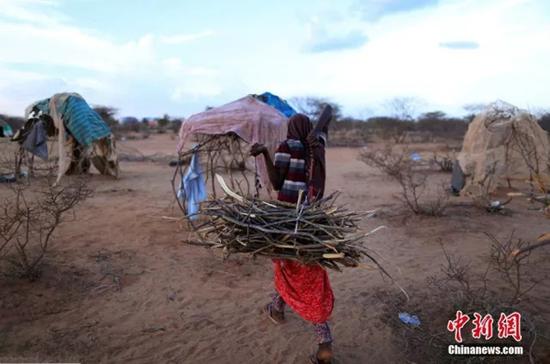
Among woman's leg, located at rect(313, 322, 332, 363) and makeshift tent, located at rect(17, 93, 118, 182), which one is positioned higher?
makeshift tent, located at rect(17, 93, 118, 182)

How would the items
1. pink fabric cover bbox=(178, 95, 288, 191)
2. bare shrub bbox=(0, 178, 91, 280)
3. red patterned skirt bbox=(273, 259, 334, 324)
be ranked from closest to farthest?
red patterned skirt bbox=(273, 259, 334, 324) → bare shrub bbox=(0, 178, 91, 280) → pink fabric cover bbox=(178, 95, 288, 191)

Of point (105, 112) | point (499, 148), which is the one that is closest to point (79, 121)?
point (499, 148)

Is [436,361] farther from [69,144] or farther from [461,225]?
[69,144]

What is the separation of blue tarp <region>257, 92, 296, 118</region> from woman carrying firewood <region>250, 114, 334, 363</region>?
125 inches

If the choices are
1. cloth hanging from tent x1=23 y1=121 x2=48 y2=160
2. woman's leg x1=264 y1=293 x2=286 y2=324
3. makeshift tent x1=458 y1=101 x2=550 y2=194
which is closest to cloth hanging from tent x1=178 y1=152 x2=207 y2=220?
woman's leg x1=264 y1=293 x2=286 y2=324

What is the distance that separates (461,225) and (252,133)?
145 inches

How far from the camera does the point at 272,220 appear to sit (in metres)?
2.43

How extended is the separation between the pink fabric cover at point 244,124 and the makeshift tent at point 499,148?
530 centimetres

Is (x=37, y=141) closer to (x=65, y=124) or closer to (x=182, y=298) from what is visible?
(x=65, y=124)

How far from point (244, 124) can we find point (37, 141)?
6.81 metres

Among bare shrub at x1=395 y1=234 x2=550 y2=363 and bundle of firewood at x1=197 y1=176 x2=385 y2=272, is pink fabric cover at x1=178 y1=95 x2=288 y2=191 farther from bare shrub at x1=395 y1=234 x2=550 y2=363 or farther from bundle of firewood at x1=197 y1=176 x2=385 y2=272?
bundle of firewood at x1=197 y1=176 x2=385 y2=272

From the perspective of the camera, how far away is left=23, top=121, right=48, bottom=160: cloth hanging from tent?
380 inches

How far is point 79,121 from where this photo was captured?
9.34m

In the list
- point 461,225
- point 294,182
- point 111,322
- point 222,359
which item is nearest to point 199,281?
point 111,322
